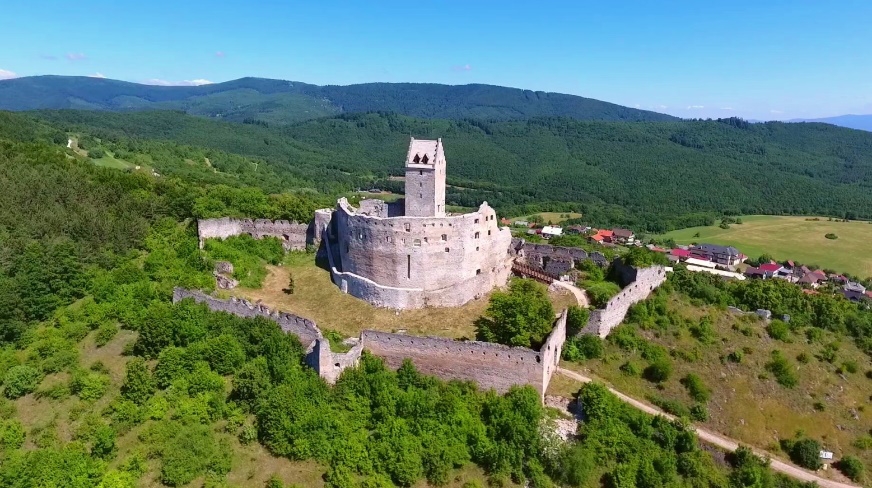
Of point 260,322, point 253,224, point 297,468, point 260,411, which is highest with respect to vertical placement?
point 253,224

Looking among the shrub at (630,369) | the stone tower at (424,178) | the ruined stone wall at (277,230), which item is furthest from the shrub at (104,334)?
the shrub at (630,369)

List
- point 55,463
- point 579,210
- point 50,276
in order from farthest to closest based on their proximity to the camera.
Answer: point 579,210 → point 50,276 → point 55,463

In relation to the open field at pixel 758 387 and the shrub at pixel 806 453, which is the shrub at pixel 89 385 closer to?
the open field at pixel 758 387

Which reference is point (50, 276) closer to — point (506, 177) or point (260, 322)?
point (260, 322)

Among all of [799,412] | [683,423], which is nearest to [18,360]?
[683,423]

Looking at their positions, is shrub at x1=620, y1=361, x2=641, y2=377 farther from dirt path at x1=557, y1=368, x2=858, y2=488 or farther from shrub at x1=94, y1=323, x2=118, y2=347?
shrub at x1=94, y1=323, x2=118, y2=347

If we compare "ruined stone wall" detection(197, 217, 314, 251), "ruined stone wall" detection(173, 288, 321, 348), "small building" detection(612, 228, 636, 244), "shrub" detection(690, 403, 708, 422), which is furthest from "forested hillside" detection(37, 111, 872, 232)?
"shrub" detection(690, 403, 708, 422)
